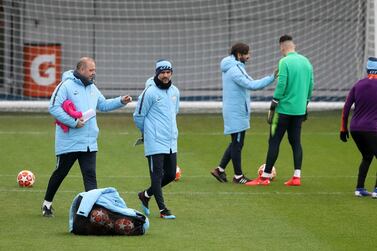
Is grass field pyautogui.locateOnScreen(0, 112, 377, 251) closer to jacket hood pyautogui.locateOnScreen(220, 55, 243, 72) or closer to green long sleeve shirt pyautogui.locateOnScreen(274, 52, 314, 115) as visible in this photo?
green long sleeve shirt pyautogui.locateOnScreen(274, 52, 314, 115)

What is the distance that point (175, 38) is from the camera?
26.3m

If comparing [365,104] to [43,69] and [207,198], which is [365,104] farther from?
[43,69]

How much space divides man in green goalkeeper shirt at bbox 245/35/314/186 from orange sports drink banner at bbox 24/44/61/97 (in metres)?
10.9

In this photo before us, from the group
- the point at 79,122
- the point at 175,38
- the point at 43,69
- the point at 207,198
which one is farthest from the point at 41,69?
the point at 79,122

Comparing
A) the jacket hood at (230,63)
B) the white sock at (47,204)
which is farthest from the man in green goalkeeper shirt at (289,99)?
the white sock at (47,204)

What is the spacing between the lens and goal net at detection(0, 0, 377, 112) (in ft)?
84.6

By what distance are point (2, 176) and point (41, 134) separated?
5.05m

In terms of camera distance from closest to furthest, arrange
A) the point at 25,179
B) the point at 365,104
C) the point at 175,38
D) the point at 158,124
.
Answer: the point at 158,124 → the point at 365,104 → the point at 25,179 → the point at 175,38

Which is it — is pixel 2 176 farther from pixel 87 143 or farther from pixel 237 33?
pixel 237 33

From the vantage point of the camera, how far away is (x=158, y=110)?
1250cm

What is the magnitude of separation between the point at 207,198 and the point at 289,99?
1939mm

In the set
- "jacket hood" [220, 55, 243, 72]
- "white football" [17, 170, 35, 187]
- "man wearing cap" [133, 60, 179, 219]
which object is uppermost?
"jacket hood" [220, 55, 243, 72]

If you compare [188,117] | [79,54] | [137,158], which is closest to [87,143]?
[137,158]

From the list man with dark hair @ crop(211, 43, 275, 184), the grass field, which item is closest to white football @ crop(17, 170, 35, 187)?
the grass field
